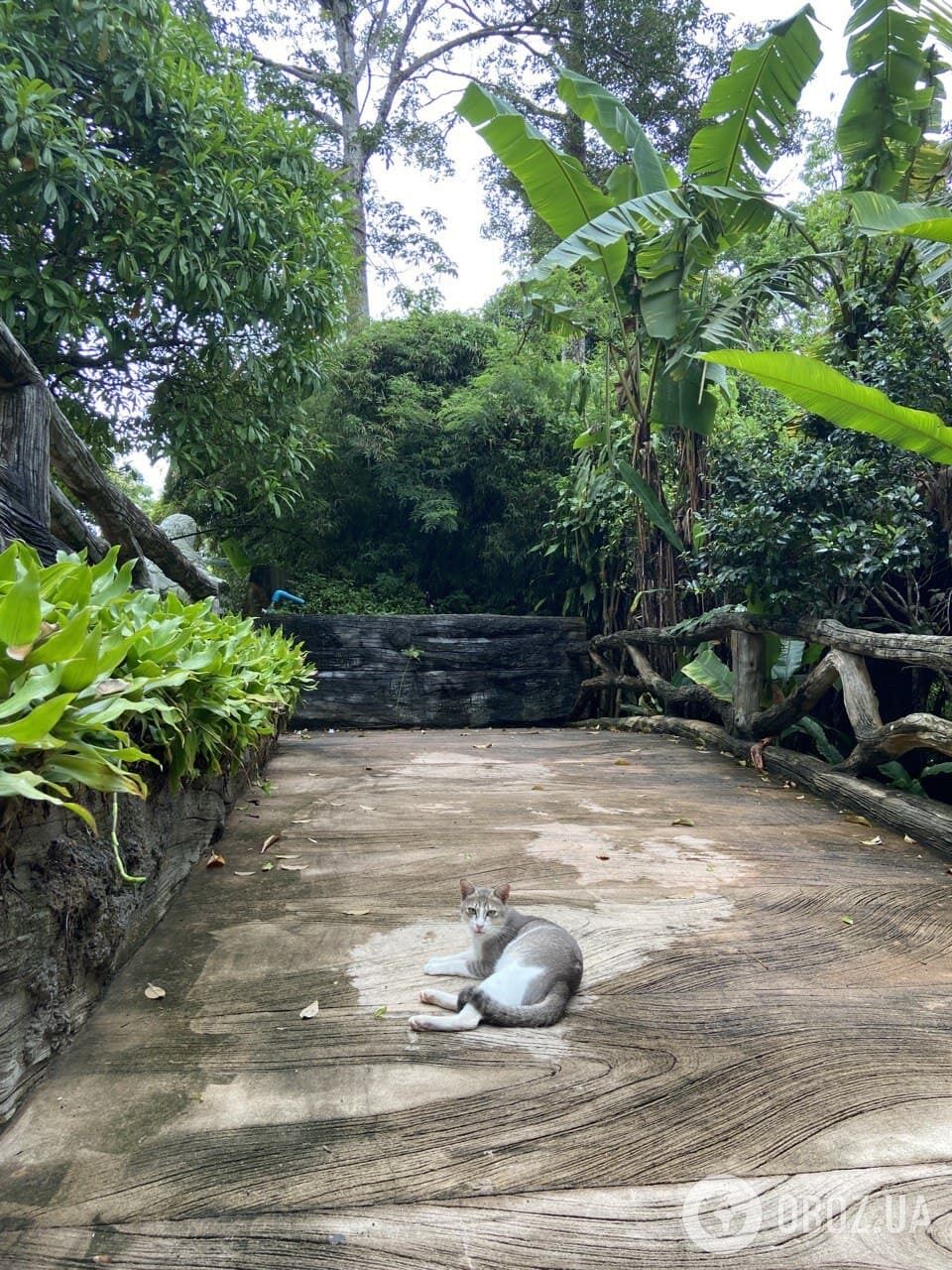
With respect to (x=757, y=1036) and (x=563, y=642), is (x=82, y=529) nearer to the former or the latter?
(x=757, y=1036)

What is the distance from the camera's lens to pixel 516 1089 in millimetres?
1387

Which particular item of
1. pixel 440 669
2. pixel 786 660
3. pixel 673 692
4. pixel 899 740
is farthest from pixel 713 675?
pixel 440 669

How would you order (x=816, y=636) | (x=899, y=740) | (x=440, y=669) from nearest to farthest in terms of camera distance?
1. (x=899, y=740)
2. (x=816, y=636)
3. (x=440, y=669)

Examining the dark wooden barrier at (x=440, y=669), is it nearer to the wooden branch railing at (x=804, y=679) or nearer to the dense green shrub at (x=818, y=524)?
the wooden branch railing at (x=804, y=679)

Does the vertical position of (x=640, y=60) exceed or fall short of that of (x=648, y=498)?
it exceeds it

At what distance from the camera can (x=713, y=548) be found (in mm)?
4234

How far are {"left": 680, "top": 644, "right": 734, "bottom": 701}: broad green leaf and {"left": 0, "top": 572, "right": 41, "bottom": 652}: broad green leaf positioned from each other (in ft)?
14.2

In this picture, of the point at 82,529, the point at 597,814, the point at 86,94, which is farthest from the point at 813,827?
the point at 86,94

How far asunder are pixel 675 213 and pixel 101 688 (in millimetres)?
4574

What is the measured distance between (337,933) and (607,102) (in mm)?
5904

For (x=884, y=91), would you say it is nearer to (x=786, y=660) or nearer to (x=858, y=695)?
(x=786, y=660)

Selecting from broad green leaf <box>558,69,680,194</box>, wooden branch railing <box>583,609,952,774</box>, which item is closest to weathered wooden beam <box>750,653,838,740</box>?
wooden branch railing <box>583,609,952,774</box>

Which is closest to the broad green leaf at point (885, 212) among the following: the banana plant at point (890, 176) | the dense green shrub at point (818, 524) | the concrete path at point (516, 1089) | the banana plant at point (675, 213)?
the banana plant at point (890, 176)

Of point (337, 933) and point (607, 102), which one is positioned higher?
point (607, 102)
